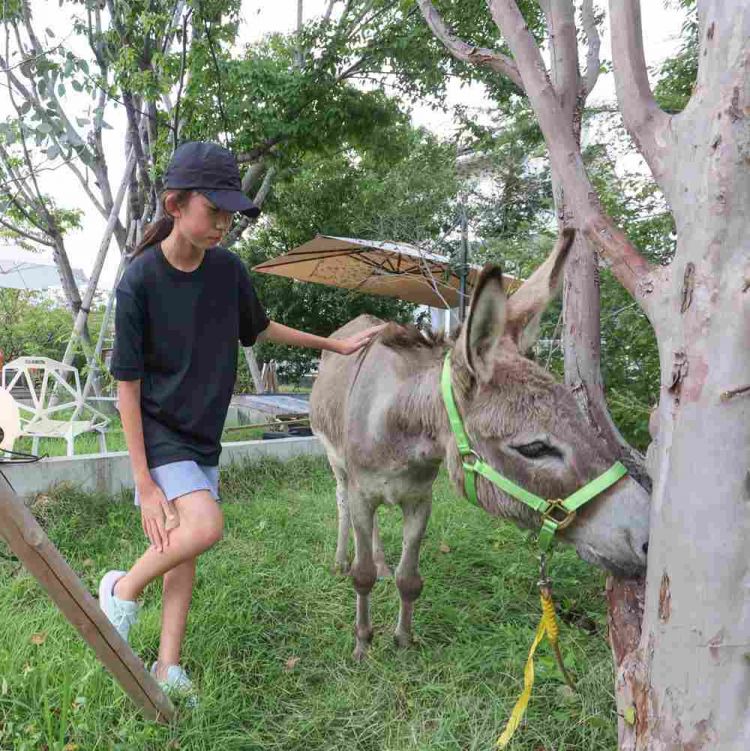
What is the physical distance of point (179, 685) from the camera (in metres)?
2.28

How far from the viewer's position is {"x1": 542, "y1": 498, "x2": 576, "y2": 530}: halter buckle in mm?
1640

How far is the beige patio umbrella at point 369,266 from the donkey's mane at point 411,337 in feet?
13.3

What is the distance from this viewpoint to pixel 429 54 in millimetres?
7508

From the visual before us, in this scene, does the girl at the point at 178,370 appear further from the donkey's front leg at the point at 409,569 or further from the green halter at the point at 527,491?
the donkey's front leg at the point at 409,569

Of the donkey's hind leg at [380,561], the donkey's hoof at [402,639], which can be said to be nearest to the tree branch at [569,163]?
the donkey's hoof at [402,639]

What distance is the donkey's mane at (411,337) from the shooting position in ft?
8.29

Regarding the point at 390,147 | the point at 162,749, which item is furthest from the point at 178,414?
the point at 390,147

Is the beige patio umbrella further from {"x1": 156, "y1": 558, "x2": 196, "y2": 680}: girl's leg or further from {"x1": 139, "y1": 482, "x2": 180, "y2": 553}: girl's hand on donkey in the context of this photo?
{"x1": 139, "y1": 482, "x2": 180, "y2": 553}: girl's hand on donkey

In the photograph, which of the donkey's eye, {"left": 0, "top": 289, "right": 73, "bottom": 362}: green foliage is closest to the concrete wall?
the donkey's eye

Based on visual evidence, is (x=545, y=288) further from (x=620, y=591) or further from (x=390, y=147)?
(x=390, y=147)

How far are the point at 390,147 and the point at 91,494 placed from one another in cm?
702

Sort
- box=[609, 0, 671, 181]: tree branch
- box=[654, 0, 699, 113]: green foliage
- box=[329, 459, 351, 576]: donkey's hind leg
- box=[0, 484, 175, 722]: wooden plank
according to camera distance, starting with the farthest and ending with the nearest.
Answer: box=[654, 0, 699, 113]: green foliage, box=[329, 459, 351, 576]: donkey's hind leg, box=[609, 0, 671, 181]: tree branch, box=[0, 484, 175, 722]: wooden plank

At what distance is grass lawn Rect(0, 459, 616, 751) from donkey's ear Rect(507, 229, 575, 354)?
4.64 ft

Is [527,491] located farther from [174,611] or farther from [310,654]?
[310,654]
